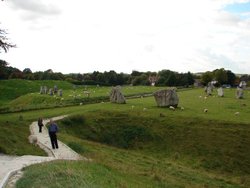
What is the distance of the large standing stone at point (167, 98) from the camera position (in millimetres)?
57438

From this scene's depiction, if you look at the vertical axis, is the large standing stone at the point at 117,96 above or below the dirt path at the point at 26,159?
above

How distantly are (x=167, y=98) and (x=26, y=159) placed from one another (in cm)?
3493

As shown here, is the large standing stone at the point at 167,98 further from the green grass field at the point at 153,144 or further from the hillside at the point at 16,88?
the hillside at the point at 16,88

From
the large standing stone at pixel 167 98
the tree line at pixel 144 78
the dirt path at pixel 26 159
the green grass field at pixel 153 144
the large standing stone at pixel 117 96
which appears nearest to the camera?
the dirt path at pixel 26 159

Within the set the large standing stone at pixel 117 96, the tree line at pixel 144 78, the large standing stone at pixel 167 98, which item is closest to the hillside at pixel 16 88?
the tree line at pixel 144 78

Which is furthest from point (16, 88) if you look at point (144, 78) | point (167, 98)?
point (144, 78)

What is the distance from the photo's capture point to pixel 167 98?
57.7m

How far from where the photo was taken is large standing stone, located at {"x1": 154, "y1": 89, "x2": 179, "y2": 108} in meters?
57.4

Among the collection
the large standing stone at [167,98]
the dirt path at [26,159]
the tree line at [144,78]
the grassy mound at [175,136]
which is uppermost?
the tree line at [144,78]

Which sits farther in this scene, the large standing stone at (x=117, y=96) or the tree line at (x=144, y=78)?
the tree line at (x=144, y=78)

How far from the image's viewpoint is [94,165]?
69.7ft

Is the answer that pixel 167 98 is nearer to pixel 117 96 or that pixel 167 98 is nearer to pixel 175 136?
pixel 117 96

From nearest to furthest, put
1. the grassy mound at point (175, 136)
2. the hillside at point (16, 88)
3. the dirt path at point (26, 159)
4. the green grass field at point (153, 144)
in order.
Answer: the dirt path at point (26, 159), the green grass field at point (153, 144), the grassy mound at point (175, 136), the hillside at point (16, 88)

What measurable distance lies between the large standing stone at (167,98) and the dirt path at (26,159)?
22.0 metres
